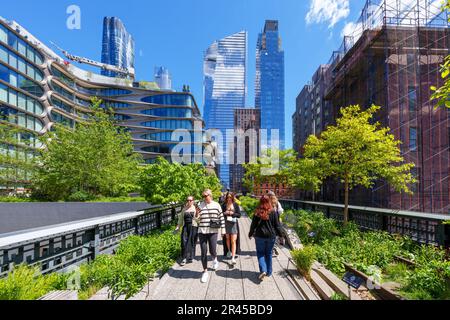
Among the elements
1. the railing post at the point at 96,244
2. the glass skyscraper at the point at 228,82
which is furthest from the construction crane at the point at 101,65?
the railing post at the point at 96,244

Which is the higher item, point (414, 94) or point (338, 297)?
point (414, 94)

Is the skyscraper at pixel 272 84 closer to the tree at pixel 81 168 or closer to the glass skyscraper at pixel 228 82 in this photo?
the glass skyscraper at pixel 228 82

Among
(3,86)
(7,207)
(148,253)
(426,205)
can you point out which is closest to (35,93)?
(3,86)

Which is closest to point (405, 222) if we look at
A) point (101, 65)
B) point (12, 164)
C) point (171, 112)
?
point (12, 164)

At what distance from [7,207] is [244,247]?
18272 millimetres

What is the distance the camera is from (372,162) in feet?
32.8

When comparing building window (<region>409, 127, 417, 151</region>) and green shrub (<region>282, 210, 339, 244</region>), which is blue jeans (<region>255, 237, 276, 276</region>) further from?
→ building window (<region>409, 127, 417, 151</region>)

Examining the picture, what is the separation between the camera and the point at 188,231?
667 cm

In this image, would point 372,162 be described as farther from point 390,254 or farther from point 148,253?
point 148,253

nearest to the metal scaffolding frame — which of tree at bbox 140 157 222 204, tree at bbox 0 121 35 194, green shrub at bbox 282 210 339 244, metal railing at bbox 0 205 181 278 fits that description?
green shrub at bbox 282 210 339 244

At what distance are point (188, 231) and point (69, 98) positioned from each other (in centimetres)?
6196

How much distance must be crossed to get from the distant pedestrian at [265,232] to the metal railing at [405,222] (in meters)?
4.57

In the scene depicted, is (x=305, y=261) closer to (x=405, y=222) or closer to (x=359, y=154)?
(x=405, y=222)
